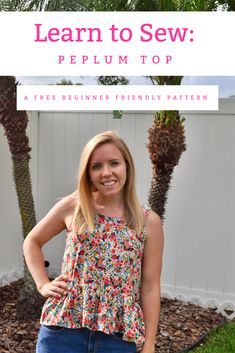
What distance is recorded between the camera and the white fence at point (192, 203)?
4.67 meters

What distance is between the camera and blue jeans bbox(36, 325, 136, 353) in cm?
179

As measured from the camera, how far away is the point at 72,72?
455 cm

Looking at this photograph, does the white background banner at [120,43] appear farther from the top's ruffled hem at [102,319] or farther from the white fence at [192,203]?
the top's ruffled hem at [102,319]

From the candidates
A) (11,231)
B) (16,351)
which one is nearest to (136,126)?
(11,231)

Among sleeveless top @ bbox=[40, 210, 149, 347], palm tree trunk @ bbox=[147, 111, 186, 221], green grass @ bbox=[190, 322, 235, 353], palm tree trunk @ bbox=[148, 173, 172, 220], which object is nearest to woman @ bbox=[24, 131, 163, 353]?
sleeveless top @ bbox=[40, 210, 149, 347]

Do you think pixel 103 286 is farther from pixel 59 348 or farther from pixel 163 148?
pixel 163 148

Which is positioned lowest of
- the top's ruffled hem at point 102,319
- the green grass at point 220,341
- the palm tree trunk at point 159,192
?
the green grass at point 220,341

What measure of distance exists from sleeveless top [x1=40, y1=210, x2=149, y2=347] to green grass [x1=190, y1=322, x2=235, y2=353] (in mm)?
2165

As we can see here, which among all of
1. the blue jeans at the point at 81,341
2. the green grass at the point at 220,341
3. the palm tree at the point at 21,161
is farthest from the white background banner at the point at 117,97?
the blue jeans at the point at 81,341

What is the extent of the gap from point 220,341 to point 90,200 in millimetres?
2582

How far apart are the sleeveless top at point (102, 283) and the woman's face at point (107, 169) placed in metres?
0.13

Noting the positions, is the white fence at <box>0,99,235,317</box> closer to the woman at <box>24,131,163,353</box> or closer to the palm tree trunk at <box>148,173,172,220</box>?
the palm tree trunk at <box>148,173,172,220</box>

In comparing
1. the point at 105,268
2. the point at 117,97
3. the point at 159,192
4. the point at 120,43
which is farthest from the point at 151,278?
the point at 117,97

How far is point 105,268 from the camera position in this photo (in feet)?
5.91
